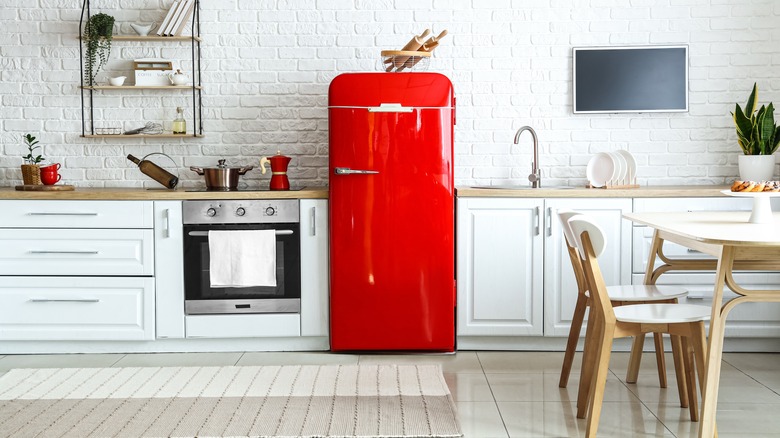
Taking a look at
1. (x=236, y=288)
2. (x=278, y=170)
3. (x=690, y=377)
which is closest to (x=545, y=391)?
(x=690, y=377)

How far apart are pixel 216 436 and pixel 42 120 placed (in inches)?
111

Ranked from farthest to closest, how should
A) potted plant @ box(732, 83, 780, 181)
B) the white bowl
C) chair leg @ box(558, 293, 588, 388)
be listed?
the white bowl, potted plant @ box(732, 83, 780, 181), chair leg @ box(558, 293, 588, 388)

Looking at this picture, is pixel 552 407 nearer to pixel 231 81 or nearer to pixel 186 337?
pixel 186 337

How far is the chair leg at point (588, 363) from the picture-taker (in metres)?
3.33

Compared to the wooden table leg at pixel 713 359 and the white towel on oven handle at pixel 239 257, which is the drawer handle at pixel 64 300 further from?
the wooden table leg at pixel 713 359

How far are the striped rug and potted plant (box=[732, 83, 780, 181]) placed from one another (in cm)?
220

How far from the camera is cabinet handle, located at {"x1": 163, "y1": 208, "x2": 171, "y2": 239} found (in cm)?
454

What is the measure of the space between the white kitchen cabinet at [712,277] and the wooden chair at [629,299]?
80 centimetres

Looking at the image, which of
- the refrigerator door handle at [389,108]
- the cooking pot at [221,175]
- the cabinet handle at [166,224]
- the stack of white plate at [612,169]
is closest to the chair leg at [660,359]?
the stack of white plate at [612,169]

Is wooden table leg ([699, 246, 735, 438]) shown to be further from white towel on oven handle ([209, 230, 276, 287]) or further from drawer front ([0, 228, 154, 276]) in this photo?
drawer front ([0, 228, 154, 276])

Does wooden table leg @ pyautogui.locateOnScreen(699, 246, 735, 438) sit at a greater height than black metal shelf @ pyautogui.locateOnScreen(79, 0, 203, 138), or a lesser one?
lesser

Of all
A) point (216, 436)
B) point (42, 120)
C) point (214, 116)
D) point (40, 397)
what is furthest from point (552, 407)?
point (42, 120)

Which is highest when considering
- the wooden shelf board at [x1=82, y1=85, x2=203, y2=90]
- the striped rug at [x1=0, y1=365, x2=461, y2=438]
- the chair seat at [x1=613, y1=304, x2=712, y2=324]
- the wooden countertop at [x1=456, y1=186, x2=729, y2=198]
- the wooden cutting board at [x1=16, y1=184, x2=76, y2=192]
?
the wooden shelf board at [x1=82, y1=85, x2=203, y2=90]

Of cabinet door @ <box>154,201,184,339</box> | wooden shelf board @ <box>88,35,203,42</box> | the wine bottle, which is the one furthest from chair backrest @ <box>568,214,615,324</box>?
wooden shelf board @ <box>88,35,203,42</box>
